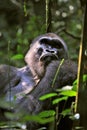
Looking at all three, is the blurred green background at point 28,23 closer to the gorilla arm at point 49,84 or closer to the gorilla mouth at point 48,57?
the gorilla mouth at point 48,57

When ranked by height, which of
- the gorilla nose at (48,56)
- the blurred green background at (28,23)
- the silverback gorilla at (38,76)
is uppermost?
the gorilla nose at (48,56)

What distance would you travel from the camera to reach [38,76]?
420 centimetres

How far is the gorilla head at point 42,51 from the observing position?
13.5 feet

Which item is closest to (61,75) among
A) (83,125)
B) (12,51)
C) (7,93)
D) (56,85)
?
(56,85)

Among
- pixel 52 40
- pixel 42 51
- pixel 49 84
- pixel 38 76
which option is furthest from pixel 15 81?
pixel 49 84

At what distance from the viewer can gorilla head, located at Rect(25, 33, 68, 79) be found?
13.5ft

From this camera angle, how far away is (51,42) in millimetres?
4336

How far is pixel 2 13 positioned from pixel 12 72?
2.34 meters

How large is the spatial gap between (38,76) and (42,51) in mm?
245

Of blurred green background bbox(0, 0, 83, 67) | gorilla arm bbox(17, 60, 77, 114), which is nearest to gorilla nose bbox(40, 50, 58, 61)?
gorilla arm bbox(17, 60, 77, 114)

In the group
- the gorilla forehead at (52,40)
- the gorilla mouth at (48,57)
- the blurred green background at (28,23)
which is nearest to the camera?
the gorilla mouth at (48,57)

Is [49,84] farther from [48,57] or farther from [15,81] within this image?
[15,81]

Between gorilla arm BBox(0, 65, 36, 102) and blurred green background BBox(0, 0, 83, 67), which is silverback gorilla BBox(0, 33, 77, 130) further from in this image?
blurred green background BBox(0, 0, 83, 67)

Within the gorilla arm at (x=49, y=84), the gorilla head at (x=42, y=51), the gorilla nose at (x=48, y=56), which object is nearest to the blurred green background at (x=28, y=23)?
the gorilla head at (x=42, y=51)
